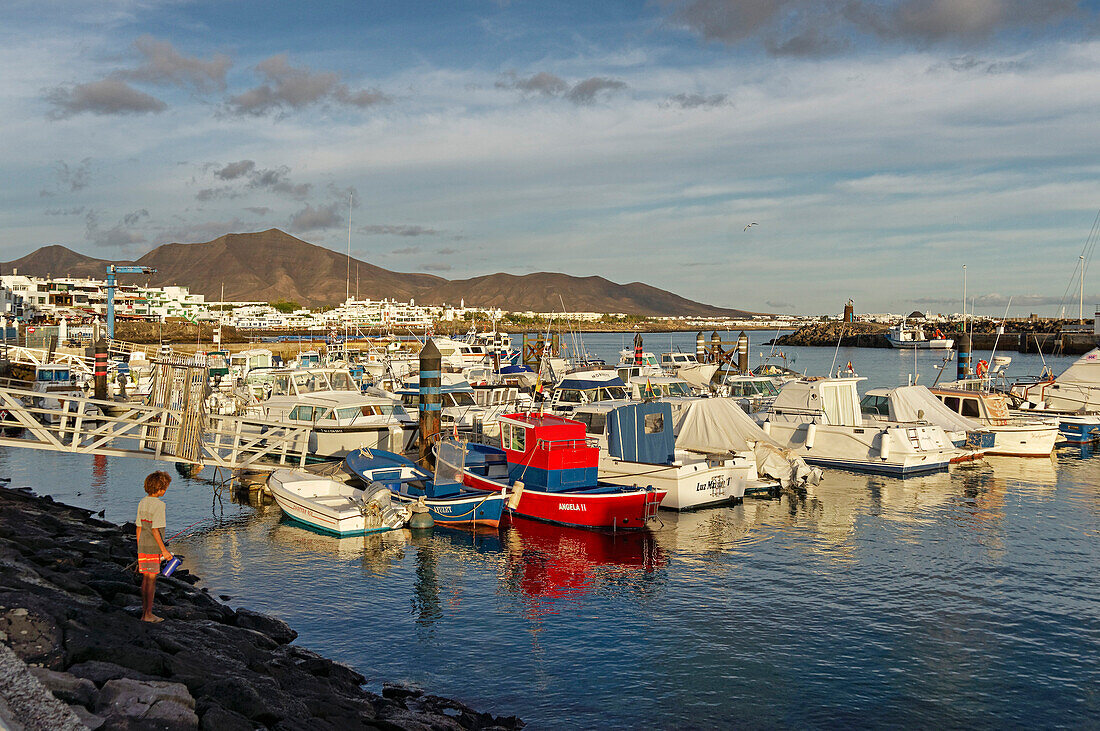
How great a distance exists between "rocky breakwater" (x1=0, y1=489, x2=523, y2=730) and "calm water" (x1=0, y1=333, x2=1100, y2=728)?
1467mm

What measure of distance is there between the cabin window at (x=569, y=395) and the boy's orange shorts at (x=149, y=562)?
2179 centimetres

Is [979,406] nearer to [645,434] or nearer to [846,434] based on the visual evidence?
[846,434]

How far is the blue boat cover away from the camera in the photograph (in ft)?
82.8

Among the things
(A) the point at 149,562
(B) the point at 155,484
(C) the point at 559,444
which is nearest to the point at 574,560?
(C) the point at 559,444

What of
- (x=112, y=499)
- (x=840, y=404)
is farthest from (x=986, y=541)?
(x=112, y=499)

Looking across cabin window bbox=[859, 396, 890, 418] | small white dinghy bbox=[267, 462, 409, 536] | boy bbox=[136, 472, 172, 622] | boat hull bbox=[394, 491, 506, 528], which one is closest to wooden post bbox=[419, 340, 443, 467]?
small white dinghy bbox=[267, 462, 409, 536]

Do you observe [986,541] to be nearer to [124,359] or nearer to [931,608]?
[931,608]

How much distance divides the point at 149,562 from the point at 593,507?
1279 centimetres

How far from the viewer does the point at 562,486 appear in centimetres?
2272

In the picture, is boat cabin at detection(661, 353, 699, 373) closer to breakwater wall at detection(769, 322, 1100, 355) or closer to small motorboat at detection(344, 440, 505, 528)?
breakwater wall at detection(769, 322, 1100, 355)

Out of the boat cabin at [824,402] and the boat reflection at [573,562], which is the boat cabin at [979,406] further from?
the boat reflection at [573,562]

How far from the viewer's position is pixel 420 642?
47.9 ft

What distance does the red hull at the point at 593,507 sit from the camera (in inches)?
862

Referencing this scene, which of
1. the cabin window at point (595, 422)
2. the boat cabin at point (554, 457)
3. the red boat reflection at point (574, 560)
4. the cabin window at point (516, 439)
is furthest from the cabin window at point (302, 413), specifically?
the red boat reflection at point (574, 560)
